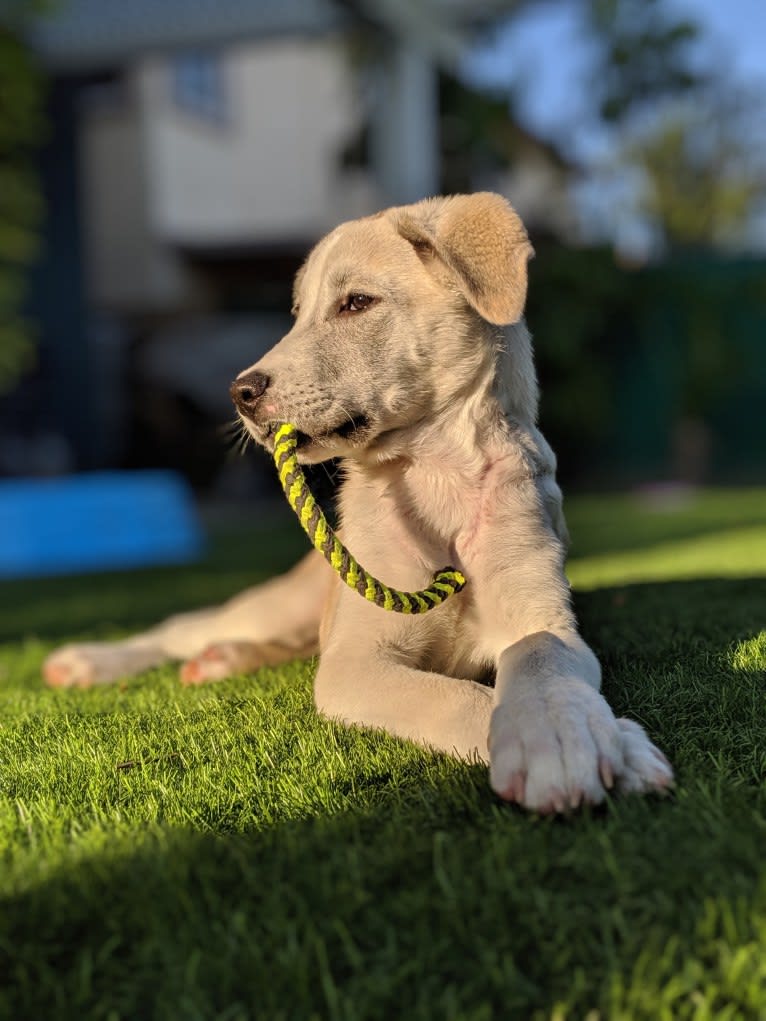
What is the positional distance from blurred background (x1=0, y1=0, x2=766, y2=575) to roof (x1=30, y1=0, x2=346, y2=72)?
24mm

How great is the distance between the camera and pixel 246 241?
16.3 m

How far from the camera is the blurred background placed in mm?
12422

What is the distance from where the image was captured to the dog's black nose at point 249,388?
9.60 ft

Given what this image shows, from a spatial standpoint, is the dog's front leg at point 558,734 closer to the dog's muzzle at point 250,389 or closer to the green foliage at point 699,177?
the dog's muzzle at point 250,389

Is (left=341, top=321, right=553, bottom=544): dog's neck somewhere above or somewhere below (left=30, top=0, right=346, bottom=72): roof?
below

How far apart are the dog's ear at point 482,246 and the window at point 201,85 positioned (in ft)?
47.5

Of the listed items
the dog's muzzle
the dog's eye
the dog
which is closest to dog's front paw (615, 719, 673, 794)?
the dog

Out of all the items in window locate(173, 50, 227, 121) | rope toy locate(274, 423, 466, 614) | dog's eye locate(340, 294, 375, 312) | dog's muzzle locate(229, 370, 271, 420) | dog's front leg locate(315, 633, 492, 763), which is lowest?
dog's front leg locate(315, 633, 492, 763)

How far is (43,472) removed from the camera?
13.9 meters

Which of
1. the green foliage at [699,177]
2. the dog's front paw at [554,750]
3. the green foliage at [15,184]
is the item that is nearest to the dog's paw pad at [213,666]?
the dog's front paw at [554,750]

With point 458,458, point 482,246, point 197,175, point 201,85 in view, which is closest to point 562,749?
point 458,458

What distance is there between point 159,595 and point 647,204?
2881 cm

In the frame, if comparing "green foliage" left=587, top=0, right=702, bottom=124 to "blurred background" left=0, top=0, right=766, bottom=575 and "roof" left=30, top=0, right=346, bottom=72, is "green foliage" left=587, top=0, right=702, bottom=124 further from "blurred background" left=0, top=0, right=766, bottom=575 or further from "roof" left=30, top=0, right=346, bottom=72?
"roof" left=30, top=0, right=346, bottom=72

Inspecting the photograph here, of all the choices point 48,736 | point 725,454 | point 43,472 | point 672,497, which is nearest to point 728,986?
point 48,736
